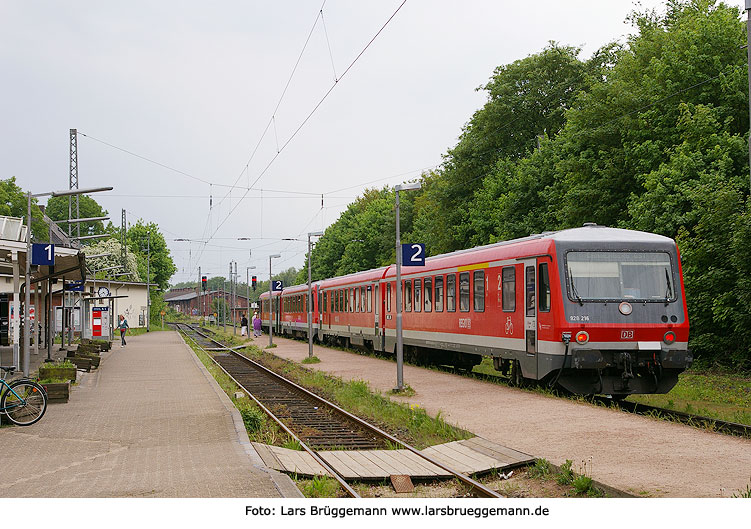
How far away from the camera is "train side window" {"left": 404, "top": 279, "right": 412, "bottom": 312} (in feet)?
82.7

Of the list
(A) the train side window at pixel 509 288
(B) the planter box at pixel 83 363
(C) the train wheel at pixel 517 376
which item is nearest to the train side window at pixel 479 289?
(A) the train side window at pixel 509 288

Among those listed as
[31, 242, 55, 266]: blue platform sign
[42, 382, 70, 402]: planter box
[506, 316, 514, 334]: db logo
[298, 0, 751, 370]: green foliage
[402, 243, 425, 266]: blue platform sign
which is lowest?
[42, 382, 70, 402]: planter box

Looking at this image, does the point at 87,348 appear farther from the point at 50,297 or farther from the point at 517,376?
the point at 517,376

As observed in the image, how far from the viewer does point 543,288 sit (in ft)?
51.0

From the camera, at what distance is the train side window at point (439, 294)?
72.1ft

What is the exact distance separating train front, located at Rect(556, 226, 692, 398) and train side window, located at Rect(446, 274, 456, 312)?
571 cm

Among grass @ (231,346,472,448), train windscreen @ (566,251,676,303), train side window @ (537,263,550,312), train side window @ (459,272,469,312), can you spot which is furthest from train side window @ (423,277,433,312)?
train windscreen @ (566,251,676,303)

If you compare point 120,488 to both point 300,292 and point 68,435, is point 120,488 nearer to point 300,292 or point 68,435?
point 68,435

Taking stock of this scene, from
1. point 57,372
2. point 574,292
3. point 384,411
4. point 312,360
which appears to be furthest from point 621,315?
point 312,360

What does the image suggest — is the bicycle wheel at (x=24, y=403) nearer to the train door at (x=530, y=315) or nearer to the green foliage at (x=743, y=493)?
the train door at (x=530, y=315)

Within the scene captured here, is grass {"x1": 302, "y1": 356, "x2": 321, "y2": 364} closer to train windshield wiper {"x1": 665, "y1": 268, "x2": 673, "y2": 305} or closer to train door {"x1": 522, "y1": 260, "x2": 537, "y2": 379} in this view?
train door {"x1": 522, "y1": 260, "x2": 537, "y2": 379}

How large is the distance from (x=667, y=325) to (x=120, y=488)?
10.2 metres

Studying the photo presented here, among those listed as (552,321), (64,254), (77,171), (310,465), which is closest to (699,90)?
(552,321)

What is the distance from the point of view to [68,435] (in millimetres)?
11805
